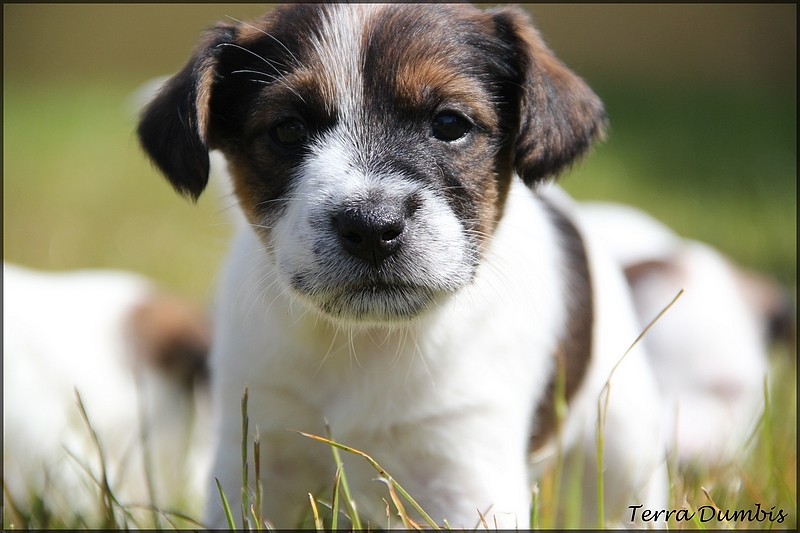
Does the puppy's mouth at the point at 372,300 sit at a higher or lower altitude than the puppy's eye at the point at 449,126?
lower

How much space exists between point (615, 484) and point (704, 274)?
166 cm

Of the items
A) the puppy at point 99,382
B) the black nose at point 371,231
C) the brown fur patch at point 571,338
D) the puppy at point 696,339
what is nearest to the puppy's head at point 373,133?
the black nose at point 371,231

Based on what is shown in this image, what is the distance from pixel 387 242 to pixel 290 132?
0.51 metres

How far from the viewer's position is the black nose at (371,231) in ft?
7.93

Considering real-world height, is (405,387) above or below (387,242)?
below

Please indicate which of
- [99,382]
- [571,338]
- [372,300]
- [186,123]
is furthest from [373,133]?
[99,382]

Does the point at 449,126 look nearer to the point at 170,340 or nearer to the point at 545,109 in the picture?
the point at 545,109

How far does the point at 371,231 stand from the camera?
7.95 ft

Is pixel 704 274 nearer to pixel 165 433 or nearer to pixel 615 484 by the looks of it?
pixel 615 484

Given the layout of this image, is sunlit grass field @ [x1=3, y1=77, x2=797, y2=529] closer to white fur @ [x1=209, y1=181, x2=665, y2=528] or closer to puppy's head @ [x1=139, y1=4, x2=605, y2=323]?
white fur @ [x1=209, y1=181, x2=665, y2=528]

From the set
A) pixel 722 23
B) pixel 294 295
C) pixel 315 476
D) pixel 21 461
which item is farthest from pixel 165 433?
pixel 722 23

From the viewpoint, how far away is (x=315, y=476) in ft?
9.84

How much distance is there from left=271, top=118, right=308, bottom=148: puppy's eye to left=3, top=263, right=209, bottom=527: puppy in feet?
4.94

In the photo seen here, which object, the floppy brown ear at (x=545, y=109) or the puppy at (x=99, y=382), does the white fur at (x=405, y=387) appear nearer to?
the floppy brown ear at (x=545, y=109)
